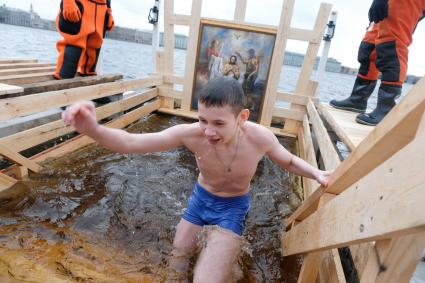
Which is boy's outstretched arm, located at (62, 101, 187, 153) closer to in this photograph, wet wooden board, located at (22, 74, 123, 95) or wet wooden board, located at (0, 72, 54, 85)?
wet wooden board, located at (22, 74, 123, 95)

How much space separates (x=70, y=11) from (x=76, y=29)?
0.33m

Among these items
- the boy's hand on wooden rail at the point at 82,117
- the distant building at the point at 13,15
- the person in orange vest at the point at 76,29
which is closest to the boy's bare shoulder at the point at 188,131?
the boy's hand on wooden rail at the point at 82,117

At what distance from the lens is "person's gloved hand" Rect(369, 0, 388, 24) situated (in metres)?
3.36

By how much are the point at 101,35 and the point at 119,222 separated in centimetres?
369

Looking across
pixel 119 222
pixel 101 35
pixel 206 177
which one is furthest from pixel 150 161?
pixel 101 35

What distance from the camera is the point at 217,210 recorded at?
2.63 meters

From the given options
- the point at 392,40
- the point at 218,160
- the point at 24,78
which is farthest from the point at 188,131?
the point at 24,78

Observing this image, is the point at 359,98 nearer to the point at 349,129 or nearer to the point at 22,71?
the point at 349,129

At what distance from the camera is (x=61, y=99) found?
3635 millimetres

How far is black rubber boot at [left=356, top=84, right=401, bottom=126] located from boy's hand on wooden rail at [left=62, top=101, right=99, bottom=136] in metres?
3.07

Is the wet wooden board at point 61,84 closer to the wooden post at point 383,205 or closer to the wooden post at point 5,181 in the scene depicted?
the wooden post at point 5,181

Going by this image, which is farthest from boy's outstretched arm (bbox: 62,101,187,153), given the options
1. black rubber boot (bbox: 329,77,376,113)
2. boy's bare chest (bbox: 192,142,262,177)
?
black rubber boot (bbox: 329,77,376,113)

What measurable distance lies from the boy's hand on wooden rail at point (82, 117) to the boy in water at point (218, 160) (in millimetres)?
121

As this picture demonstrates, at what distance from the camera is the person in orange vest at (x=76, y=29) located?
15.2 ft
